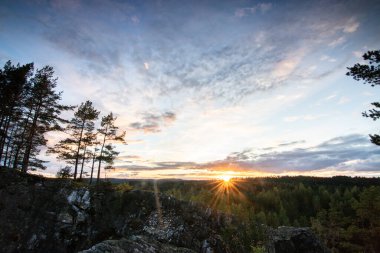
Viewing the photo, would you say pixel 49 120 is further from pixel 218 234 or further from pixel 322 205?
pixel 322 205

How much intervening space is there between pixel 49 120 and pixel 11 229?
13.4 meters

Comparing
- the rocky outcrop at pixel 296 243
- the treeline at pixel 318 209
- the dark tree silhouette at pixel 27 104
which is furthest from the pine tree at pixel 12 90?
the rocky outcrop at pixel 296 243

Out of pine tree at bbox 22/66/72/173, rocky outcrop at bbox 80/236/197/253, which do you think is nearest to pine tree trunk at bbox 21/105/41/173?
pine tree at bbox 22/66/72/173

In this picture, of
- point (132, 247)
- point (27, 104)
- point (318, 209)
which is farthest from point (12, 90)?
point (318, 209)

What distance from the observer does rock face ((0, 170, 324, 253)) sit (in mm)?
20203

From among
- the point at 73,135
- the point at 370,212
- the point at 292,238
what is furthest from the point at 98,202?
the point at 370,212

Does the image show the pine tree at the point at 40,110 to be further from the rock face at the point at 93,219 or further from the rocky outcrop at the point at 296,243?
the rocky outcrop at the point at 296,243

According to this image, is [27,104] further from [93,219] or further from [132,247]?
[132,247]

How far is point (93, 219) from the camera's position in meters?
23.4

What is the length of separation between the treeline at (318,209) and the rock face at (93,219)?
362 centimetres

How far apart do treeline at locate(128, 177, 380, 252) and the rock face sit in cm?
362

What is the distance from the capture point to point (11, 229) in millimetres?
21422

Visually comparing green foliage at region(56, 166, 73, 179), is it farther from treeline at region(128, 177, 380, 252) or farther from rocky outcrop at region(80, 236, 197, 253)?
rocky outcrop at region(80, 236, 197, 253)

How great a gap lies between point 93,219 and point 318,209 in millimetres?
89166
